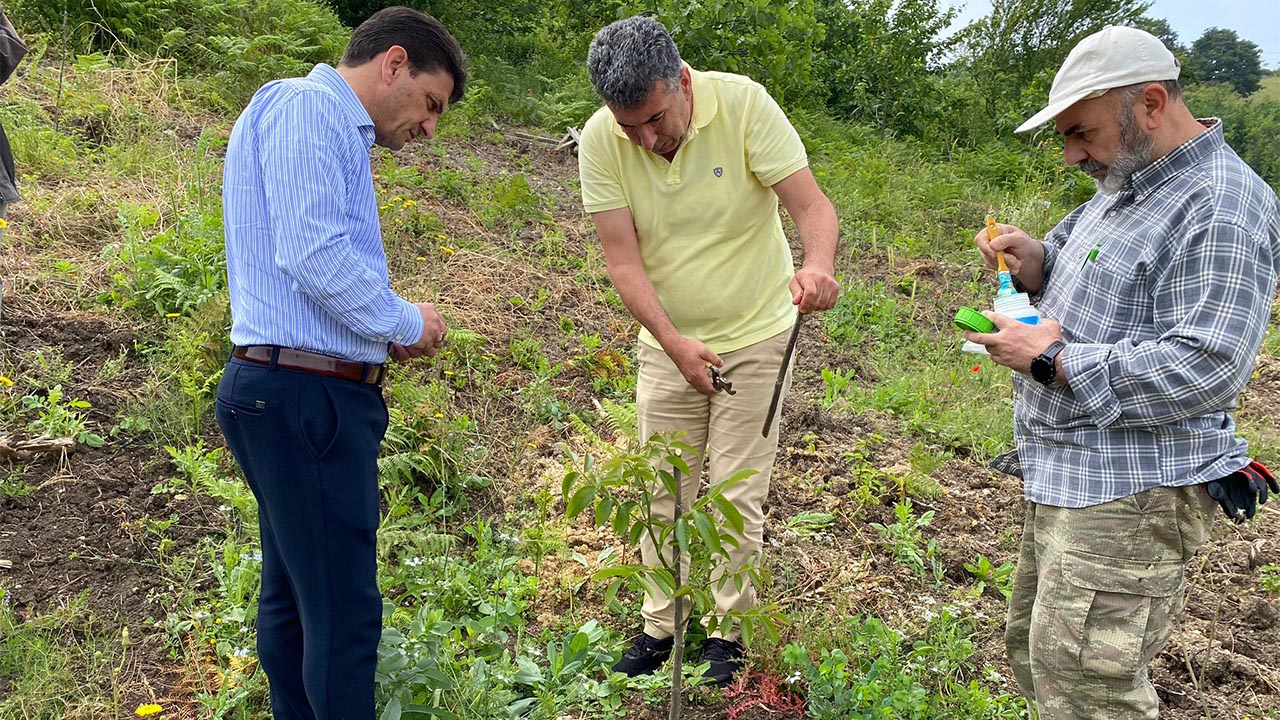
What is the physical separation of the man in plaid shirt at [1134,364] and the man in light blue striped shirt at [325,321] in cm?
155

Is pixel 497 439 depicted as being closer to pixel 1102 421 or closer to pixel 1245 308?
pixel 1102 421

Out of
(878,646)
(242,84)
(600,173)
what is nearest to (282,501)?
(600,173)

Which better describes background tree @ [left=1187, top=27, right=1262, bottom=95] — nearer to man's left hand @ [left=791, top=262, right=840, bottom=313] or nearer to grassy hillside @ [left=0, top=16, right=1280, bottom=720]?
grassy hillside @ [left=0, top=16, right=1280, bottom=720]

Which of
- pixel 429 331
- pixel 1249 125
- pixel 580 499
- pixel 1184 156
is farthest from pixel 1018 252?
pixel 1249 125

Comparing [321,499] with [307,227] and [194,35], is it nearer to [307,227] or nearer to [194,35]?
[307,227]

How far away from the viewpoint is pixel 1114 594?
2.29 meters

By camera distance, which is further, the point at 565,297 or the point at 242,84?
the point at 242,84

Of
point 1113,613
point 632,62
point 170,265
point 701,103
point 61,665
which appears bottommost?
point 61,665

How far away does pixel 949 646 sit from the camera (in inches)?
128

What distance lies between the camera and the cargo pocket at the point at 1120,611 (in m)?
2.28

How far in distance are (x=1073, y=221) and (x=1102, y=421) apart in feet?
2.49

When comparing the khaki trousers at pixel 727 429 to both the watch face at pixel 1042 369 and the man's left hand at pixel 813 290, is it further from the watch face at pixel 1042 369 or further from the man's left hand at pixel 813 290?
the watch face at pixel 1042 369

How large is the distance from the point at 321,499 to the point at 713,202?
1.55 meters

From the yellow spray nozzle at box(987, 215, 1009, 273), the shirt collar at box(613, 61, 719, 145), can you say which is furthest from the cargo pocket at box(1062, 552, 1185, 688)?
the shirt collar at box(613, 61, 719, 145)
